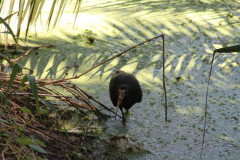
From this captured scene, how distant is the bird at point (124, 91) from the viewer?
3.11 m

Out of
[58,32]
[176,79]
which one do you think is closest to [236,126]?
[176,79]

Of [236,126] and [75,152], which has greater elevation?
[75,152]

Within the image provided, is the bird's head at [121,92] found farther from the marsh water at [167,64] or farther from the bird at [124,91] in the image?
the marsh water at [167,64]

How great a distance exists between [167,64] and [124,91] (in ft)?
2.37

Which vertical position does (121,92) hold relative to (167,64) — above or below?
above

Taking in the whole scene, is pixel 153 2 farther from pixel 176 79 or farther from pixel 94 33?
pixel 176 79

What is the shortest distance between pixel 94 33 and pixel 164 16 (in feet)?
2.89

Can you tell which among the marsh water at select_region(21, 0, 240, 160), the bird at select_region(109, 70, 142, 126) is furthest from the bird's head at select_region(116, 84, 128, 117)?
the marsh water at select_region(21, 0, 240, 160)

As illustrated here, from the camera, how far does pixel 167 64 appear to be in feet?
12.4

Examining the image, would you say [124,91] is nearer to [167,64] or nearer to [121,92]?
[121,92]

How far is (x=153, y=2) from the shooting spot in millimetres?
5195

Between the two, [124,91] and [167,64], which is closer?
[124,91]

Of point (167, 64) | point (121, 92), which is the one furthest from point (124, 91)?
point (167, 64)

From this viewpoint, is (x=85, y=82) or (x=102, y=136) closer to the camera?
(x=102, y=136)
